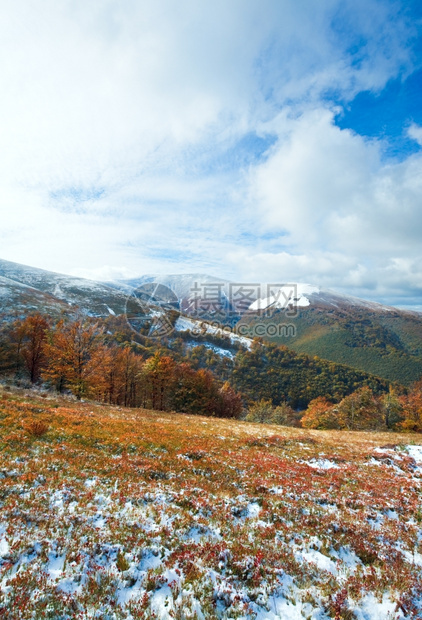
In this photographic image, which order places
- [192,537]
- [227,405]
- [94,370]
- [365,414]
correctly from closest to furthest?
[192,537]
[94,370]
[365,414]
[227,405]

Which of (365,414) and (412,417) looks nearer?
(365,414)

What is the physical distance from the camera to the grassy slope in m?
4.99

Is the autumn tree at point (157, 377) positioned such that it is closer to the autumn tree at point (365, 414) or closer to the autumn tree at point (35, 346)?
the autumn tree at point (35, 346)

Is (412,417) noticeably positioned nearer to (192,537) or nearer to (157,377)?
(157,377)

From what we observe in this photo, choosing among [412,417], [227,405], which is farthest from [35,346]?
[412,417]

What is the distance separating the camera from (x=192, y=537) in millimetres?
7023

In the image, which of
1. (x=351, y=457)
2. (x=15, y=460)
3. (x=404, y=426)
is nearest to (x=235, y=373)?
(x=404, y=426)

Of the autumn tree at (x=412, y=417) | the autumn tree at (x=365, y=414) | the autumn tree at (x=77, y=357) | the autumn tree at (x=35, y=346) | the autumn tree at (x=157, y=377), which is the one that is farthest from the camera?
the autumn tree at (x=365, y=414)

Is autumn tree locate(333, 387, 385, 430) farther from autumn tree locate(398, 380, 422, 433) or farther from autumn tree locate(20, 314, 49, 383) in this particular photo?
autumn tree locate(20, 314, 49, 383)

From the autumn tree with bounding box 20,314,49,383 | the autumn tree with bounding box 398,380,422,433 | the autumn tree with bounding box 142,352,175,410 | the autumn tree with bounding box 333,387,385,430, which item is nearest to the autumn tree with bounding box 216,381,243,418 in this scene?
the autumn tree with bounding box 142,352,175,410

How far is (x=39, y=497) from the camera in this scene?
7.83 m

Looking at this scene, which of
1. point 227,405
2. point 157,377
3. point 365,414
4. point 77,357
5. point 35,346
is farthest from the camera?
point 227,405

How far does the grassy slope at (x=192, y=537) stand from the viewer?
4.99 metres

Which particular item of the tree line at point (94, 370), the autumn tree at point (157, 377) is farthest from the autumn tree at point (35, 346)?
the autumn tree at point (157, 377)
